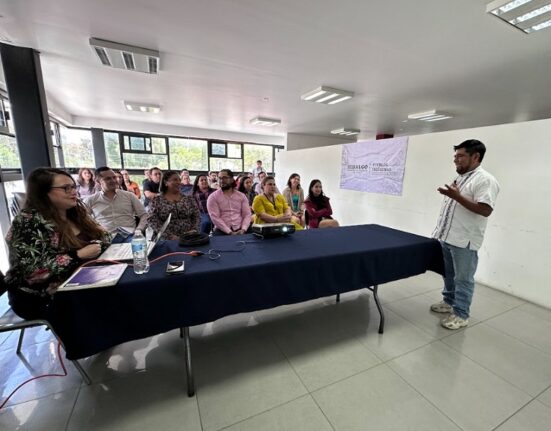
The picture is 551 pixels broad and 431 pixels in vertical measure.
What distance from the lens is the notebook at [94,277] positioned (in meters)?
1.06

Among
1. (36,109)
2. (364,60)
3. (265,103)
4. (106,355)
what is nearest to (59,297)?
(106,355)

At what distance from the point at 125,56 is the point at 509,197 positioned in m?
4.61

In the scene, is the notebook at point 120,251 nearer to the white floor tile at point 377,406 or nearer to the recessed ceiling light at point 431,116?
the white floor tile at point 377,406

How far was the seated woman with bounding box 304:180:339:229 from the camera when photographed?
355 centimetres

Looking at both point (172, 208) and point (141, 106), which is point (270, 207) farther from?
point (141, 106)

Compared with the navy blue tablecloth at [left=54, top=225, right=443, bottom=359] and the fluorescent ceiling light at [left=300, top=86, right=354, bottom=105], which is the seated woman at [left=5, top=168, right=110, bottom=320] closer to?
the navy blue tablecloth at [left=54, top=225, right=443, bottom=359]

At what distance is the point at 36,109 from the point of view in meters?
2.75

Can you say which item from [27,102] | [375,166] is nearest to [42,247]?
[27,102]

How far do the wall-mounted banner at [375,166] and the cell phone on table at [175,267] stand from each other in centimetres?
356

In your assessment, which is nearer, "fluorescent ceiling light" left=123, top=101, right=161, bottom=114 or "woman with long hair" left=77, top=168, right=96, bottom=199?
"woman with long hair" left=77, top=168, right=96, bottom=199

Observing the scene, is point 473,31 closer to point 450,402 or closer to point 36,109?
point 450,402

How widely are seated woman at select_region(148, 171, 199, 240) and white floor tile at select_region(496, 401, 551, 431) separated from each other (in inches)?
101

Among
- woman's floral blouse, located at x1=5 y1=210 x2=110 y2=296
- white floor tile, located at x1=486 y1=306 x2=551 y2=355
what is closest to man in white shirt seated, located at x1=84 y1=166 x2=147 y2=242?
woman's floral blouse, located at x1=5 y1=210 x2=110 y2=296

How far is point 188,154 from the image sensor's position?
7.93 m
